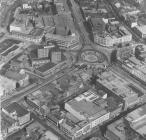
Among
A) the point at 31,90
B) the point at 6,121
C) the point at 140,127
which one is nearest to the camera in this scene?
the point at 140,127

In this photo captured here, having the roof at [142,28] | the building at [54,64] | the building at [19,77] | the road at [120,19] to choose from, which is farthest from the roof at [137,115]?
the roof at [142,28]

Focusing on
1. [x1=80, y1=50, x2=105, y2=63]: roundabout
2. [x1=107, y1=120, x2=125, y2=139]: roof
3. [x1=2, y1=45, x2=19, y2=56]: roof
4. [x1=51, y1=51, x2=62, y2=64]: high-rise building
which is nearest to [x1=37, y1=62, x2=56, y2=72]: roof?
[x1=51, y1=51, x2=62, y2=64]: high-rise building

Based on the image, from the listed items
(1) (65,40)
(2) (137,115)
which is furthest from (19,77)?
(2) (137,115)

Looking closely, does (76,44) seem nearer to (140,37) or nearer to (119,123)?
(140,37)

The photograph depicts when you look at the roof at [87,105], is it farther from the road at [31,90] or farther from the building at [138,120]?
the road at [31,90]

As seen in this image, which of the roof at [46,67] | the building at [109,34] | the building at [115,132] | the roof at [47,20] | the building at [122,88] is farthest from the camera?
the roof at [47,20]

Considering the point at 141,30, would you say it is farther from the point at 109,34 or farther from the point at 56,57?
the point at 56,57
